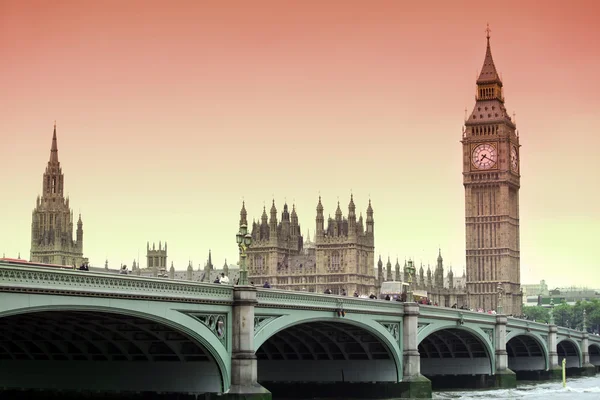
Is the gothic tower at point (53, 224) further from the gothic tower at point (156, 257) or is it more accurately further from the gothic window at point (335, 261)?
the gothic window at point (335, 261)

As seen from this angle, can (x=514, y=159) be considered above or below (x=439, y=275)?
above

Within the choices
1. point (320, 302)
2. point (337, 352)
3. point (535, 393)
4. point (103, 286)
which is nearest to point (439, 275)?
point (535, 393)

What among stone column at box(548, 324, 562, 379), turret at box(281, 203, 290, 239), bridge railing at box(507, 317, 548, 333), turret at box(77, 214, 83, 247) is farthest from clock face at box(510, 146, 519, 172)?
turret at box(77, 214, 83, 247)

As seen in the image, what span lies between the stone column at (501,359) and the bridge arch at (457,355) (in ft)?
2.42

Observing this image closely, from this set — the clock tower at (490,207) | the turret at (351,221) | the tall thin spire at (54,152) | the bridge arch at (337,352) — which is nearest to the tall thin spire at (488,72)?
the clock tower at (490,207)

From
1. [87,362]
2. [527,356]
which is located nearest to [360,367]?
[87,362]

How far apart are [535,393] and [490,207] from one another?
258 feet

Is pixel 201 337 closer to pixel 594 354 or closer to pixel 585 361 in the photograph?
pixel 585 361

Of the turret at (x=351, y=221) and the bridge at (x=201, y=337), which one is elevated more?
the turret at (x=351, y=221)

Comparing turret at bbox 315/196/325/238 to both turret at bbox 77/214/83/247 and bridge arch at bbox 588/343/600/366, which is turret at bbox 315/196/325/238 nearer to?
bridge arch at bbox 588/343/600/366

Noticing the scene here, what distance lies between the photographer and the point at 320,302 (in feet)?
169

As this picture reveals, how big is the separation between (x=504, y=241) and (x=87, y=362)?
4421 inches

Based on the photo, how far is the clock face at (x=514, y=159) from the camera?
15638 centimetres

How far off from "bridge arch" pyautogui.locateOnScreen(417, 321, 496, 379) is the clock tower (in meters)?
71.7
